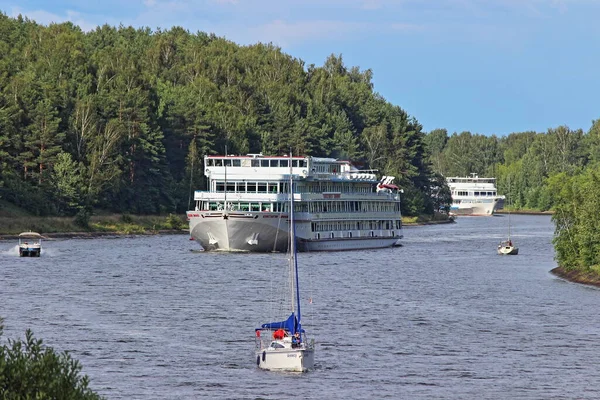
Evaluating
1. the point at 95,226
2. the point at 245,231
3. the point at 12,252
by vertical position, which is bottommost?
the point at 12,252

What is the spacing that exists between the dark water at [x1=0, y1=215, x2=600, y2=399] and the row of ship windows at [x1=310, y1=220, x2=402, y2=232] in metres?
10.2

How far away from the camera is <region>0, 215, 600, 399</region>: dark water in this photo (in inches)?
2108

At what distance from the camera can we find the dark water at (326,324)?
176 feet

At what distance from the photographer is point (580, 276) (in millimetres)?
102500

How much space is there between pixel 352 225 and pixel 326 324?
248ft

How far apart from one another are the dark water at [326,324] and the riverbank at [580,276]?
1.51 m

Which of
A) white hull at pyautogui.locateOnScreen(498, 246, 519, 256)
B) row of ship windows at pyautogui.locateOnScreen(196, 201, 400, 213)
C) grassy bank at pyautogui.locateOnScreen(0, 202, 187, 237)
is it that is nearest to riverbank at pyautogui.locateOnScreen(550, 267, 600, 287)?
row of ship windows at pyautogui.locateOnScreen(196, 201, 400, 213)

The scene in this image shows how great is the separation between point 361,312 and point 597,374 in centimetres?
2615

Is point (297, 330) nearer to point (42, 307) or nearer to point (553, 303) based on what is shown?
point (42, 307)

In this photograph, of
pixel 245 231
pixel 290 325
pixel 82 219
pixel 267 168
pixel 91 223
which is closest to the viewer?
pixel 290 325

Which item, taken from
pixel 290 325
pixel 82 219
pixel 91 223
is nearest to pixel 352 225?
pixel 82 219

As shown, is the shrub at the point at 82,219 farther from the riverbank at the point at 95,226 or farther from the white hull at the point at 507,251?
the white hull at the point at 507,251

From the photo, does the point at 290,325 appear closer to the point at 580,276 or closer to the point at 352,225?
the point at 580,276

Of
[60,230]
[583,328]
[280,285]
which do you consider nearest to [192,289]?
[280,285]
